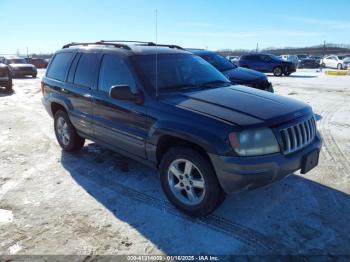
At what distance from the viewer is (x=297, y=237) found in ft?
10.6

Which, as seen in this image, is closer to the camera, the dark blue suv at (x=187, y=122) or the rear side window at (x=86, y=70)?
the dark blue suv at (x=187, y=122)

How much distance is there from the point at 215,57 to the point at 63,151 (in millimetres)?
6042

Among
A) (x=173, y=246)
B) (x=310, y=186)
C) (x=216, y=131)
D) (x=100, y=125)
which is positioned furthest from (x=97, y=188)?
(x=310, y=186)

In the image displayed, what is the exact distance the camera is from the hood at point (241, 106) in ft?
10.8

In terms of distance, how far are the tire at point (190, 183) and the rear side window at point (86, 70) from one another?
6.02 feet

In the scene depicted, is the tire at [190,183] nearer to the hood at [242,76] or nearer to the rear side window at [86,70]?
the rear side window at [86,70]

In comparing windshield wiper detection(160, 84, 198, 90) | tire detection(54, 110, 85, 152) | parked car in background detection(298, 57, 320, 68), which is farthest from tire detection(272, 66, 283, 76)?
windshield wiper detection(160, 84, 198, 90)

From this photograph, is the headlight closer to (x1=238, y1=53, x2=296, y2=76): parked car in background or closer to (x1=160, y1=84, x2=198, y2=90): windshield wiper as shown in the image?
(x1=160, y1=84, x2=198, y2=90): windshield wiper

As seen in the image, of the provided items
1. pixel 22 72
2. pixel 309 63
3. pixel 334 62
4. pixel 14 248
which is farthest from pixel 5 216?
pixel 309 63

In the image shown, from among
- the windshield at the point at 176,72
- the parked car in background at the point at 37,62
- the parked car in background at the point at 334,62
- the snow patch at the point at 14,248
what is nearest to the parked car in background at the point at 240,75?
the windshield at the point at 176,72

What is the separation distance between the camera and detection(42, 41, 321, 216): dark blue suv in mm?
3176

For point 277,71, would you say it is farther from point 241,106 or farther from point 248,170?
point 248,170

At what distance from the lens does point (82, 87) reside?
4.95 meters

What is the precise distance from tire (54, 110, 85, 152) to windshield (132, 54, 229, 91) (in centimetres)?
205
